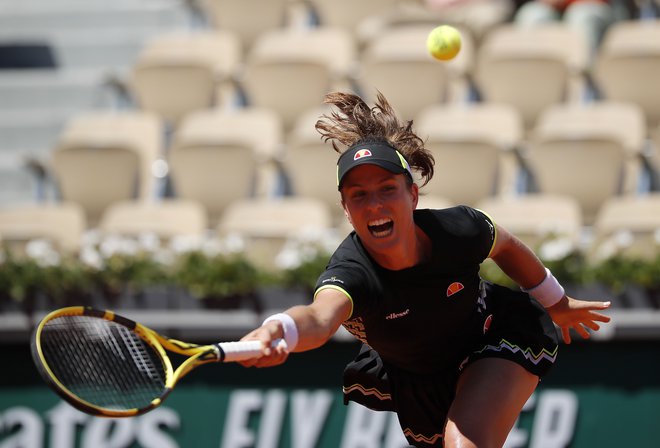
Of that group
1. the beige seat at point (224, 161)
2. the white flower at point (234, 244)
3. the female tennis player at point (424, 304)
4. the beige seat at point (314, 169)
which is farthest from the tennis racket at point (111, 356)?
the beige seat at point (224, 161)

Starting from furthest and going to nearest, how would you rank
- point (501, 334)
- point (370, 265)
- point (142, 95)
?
point (142, 95), point (501, 334), point (370, 265)

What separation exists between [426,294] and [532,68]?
4.90m

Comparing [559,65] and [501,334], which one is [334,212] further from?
[501,334]

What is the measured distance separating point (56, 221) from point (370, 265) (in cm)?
459

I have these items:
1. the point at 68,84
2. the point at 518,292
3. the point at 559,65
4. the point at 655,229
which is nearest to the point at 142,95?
the point at 68,84

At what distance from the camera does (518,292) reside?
4.72 meters

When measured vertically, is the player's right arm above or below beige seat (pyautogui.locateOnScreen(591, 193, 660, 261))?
above

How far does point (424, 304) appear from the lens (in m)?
4.18

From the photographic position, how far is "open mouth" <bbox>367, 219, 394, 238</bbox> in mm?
3982

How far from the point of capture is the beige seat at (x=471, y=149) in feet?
25.9

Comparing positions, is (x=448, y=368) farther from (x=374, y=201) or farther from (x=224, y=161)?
(x=224, y=161)

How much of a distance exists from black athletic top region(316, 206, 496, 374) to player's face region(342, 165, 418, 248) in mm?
142

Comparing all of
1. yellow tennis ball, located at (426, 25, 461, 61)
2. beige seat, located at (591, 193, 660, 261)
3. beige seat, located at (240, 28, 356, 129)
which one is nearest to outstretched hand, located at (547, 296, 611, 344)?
yellow tennis ball, located at (426, 25, 461, 61)

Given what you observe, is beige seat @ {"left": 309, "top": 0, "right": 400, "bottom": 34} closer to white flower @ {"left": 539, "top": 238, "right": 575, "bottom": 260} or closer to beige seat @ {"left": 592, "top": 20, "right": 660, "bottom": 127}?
beige seat @ {"left": 592, "top": 20, "right": 660, "bottom": 127}
